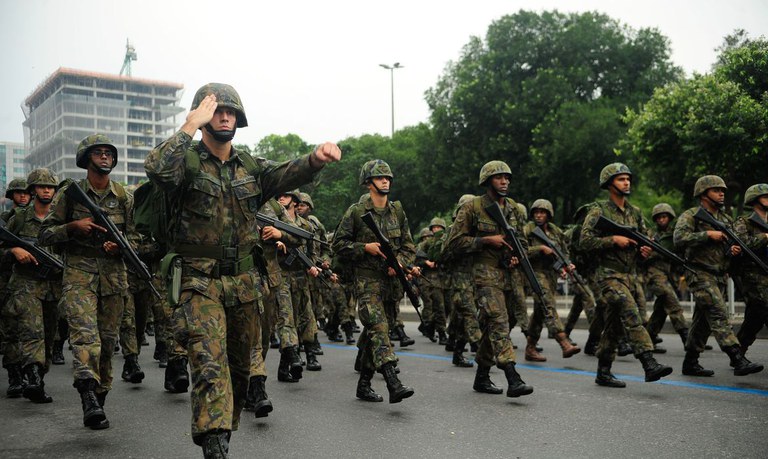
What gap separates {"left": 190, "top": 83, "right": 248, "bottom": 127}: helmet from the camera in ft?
15.1

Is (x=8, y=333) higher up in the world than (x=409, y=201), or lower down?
lower down

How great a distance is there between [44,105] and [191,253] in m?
109

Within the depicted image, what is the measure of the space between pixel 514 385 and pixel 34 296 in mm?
4877

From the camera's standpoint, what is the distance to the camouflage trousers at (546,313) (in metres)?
9.87

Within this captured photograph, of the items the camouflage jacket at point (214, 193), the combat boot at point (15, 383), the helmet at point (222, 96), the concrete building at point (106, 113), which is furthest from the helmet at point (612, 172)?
the concrete building at point (106, 113)

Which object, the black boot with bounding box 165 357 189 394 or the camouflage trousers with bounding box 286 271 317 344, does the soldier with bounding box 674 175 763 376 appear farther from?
the black boot with bounding box 165 357 189 394

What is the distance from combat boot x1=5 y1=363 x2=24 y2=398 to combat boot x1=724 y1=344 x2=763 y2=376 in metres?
7.28

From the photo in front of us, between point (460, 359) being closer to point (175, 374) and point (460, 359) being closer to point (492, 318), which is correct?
point (492, 318)

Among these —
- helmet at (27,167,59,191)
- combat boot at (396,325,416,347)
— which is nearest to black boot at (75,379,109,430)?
helmet at (27,167,59,191)

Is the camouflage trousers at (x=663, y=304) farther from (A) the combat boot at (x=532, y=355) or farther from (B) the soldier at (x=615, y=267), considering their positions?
(B) the soldier at (x=615, y=267)

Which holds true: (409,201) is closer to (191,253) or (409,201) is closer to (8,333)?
(8,333)

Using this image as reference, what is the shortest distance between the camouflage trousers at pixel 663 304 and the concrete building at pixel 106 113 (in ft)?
276

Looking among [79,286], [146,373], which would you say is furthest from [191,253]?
[146,373]

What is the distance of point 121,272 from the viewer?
668cm
